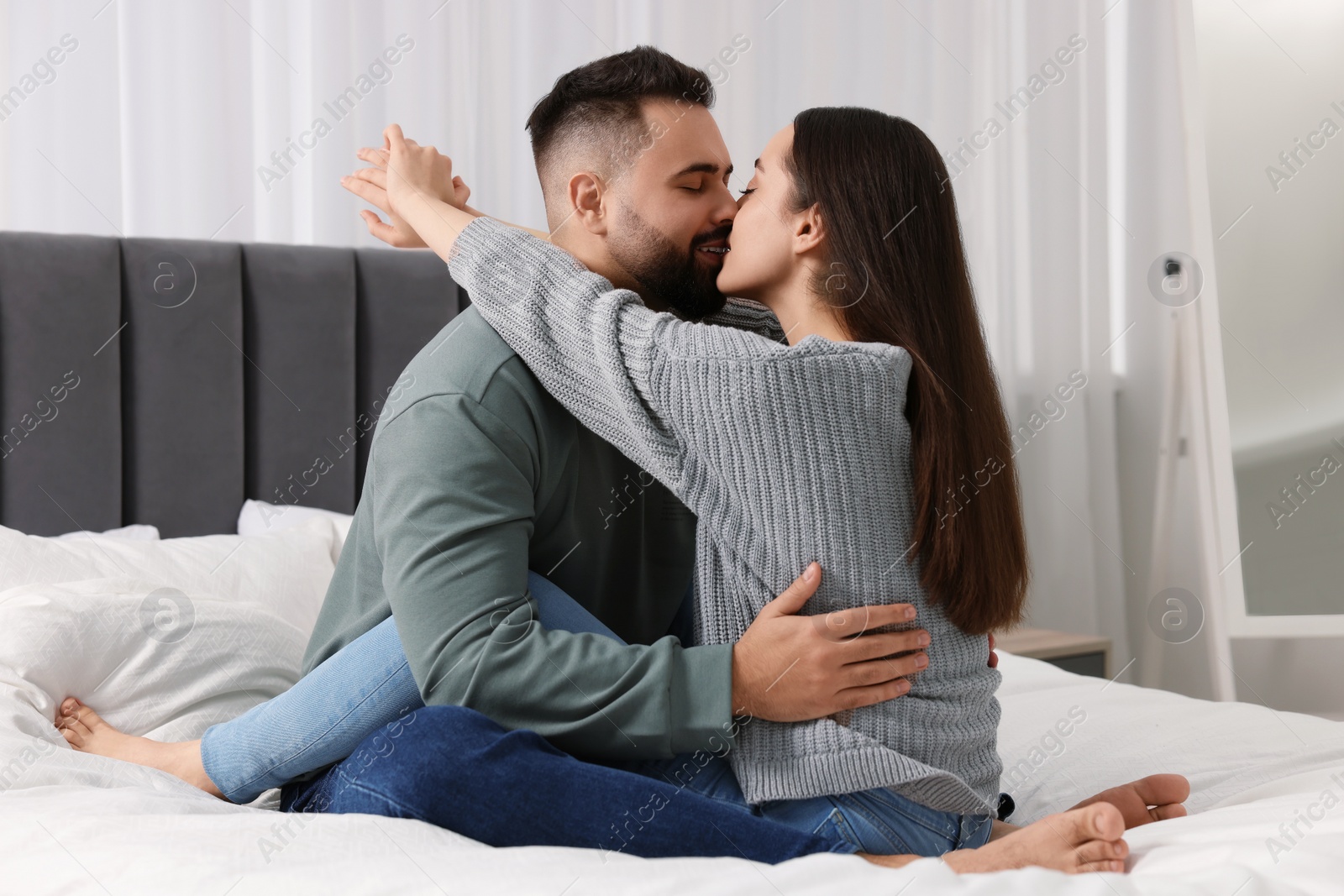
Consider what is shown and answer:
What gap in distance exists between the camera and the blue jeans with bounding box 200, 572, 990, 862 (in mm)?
834

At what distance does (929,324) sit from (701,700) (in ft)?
1.31

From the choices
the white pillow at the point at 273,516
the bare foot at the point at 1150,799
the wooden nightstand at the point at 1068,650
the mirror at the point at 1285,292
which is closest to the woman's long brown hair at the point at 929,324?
the bare foot at the point at 1150,799

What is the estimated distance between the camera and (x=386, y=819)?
0.83m

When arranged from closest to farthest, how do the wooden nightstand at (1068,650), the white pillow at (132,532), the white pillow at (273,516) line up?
the white pillow at (132,532), the white pillow at (273,516), the wooden nightstand at (1068,650)

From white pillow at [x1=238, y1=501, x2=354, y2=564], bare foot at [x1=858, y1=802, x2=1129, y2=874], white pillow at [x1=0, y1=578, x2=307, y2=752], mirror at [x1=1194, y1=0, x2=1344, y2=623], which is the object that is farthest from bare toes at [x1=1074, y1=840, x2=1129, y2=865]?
mirror at [x1=1194, y1=0, x2=1344, y2=623]

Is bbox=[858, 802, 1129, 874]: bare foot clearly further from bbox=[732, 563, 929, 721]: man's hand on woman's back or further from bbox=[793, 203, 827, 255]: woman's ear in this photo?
bbox=[793, 203, 827, 255]: woman's ear

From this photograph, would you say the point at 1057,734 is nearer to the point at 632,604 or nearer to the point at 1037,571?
the point at 632,604

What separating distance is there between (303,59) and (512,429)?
127 cm

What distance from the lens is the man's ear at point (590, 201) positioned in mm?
1290

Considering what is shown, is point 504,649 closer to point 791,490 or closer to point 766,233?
point 791,490

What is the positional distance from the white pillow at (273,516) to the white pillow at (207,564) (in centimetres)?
10

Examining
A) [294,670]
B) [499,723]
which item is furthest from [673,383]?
[294,670]

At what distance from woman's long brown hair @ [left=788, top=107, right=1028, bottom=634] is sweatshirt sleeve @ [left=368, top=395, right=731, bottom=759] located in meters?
0.23

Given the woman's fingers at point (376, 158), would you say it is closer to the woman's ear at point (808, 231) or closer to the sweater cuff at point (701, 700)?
the woman's ear at point (808, 231)
